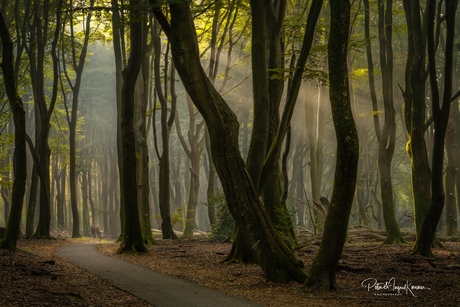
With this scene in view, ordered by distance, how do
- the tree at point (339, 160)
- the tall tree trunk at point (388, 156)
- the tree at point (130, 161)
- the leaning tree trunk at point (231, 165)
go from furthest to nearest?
1. the tall tree trunk at point (388, 156)
2. the tree at point (130, 161)
3. the leaning tree trunk at point (231, 165)
4. the tree at point (339, 160)

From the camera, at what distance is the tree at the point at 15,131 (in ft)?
44.9

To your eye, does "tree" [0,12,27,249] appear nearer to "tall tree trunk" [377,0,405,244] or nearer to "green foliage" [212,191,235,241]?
"green foliage" [212,191,235,241]

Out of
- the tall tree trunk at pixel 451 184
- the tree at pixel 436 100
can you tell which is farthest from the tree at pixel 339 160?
the tall tree trunk at pixel 451 184

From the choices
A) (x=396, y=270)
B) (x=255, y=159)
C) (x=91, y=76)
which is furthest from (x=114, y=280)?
(x=91, y=76)

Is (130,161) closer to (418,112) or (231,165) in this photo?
(231,165)

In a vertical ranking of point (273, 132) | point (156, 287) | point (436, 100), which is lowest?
point (156, 287)

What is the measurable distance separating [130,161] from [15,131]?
3.86m

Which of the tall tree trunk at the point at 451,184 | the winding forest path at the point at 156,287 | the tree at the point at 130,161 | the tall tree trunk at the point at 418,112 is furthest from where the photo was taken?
the tall tree trunk at the point at 451,184

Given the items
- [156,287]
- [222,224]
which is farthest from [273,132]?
[222,224]

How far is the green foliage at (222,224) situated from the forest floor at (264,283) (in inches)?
284

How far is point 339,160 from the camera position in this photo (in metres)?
8.74

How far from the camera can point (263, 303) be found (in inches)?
317

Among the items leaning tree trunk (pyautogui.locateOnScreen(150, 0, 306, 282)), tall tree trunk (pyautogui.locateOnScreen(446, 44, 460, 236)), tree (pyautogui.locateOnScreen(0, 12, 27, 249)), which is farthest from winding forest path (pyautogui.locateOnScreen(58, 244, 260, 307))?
tall tree trunk (pyautogui.locateOnScreen(446, 44, 460, 236))

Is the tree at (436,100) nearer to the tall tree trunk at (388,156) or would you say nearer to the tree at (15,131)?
the tall tree trunk at (388,156)
